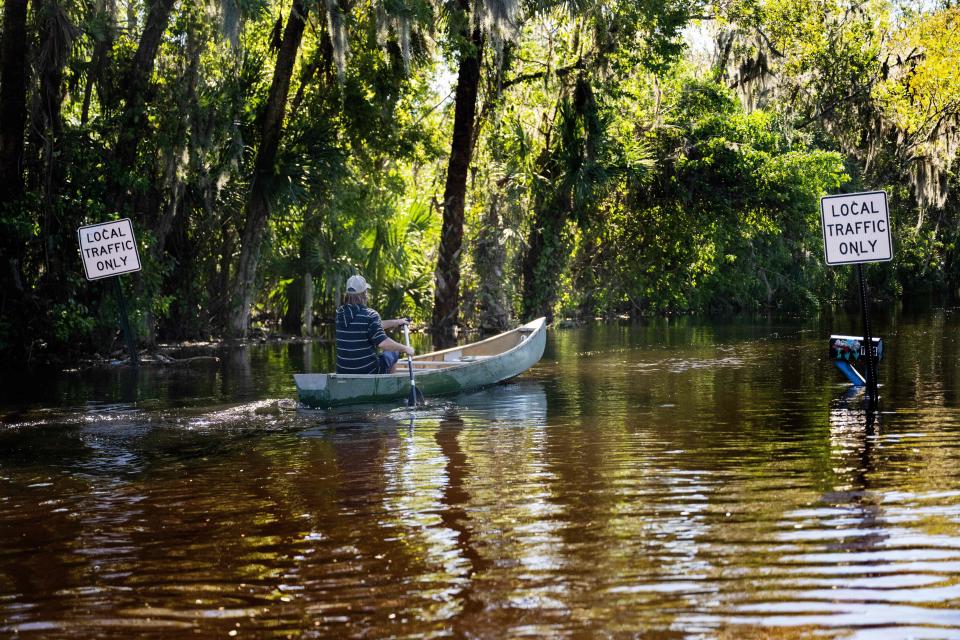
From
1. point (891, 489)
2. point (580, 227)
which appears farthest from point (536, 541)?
point (580, 227)

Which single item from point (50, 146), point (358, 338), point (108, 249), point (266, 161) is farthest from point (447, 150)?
point (358, 338)

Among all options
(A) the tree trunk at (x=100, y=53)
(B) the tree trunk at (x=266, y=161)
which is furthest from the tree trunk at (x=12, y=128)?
(B) the tree trunk at (x=266, y=161)

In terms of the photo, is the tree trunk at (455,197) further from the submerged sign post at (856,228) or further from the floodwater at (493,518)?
the submerged sign post at (856,228)

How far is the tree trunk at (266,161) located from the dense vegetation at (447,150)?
0.22 feet

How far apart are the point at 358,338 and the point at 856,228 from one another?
6111mm

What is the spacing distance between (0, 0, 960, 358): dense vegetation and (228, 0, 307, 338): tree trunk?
7 centimetres

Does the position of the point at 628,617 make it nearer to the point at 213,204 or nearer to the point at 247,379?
the point at 247,379

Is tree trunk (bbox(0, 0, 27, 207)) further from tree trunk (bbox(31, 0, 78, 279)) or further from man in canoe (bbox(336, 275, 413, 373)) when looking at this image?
man in canoe (bbox(336, 275, 413, 373))

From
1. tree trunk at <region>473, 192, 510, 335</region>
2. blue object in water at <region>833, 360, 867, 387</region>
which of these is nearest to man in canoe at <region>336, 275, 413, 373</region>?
blue object in water at <region>833, 360, 867, 387</region>

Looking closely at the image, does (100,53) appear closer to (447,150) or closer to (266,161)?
(266,161)

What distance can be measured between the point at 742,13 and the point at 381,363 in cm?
2277

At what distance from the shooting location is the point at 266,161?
84.4 feet

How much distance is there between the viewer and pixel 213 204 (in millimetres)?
25719

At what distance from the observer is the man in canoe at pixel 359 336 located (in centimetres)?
1479
